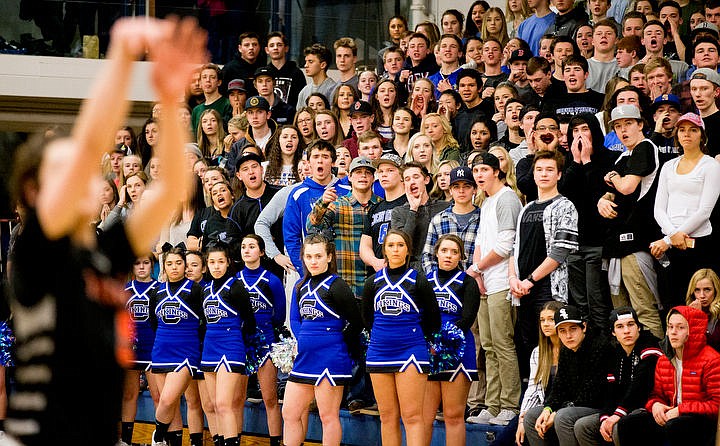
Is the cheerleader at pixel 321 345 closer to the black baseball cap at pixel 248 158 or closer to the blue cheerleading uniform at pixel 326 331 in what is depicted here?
the blue cheerleading uniform at pixel 326 331

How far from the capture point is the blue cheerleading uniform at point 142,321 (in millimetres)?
11281

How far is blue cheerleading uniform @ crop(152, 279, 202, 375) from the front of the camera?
10680 mm

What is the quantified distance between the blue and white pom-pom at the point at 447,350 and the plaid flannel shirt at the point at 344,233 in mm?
1333

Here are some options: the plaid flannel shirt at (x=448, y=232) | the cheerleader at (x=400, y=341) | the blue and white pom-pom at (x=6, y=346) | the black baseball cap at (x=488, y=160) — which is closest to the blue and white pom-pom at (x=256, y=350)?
the cheerleader at (x=400, y=341)

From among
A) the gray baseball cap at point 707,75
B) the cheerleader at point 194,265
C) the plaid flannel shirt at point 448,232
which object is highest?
the gray baseball cap at point 707,75

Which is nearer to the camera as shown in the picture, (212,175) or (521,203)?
(521,203)

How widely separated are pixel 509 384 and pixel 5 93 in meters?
9.79

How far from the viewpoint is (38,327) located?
295 centimetres

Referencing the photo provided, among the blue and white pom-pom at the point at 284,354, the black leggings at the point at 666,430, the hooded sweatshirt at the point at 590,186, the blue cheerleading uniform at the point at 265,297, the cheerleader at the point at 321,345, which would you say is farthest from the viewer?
the blue cheerleading uniform at the point at 265,297

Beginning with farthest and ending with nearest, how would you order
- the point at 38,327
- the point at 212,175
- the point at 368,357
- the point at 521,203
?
the point at 212,175, the point at 521,203, the point at 368,357, the point at 38,327

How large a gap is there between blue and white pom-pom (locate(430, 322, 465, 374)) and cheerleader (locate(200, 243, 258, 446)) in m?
2.05

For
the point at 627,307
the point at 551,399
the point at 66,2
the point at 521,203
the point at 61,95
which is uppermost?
the point at 66,2

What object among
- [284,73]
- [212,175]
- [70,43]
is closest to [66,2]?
[70,43]

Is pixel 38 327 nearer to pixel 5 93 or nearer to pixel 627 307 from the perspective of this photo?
pixel 627 307
